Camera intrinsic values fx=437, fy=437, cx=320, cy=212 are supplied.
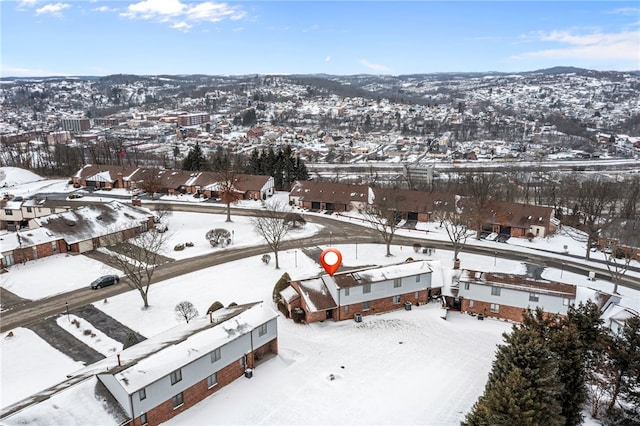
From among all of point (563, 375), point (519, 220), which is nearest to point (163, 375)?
point (563, 375)

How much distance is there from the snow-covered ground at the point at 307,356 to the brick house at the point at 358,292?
108 centimetres

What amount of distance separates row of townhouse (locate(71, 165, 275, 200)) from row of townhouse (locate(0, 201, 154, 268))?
674 inches

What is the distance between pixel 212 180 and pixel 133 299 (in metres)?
39.2

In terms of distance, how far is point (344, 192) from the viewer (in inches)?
2685

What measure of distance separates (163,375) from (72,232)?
112 ft

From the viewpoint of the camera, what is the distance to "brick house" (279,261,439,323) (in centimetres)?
3488

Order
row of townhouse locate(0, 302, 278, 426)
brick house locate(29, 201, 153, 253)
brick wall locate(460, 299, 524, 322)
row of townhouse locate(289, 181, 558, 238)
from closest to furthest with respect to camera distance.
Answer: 1. row of townhouse locate(0, 302, 278, 426)
2. brick wall locate(460, 299, 524, 322)
3. brick house locate(29, 201, 153, 253)
4. row of townhouse locate(289, 181, 558, 238)

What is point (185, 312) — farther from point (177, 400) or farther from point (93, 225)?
point (93, 225)

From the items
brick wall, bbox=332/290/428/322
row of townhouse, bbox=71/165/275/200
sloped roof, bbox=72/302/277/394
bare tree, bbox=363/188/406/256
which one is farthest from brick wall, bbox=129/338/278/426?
row of townhouse, bbox=71/165/275/200

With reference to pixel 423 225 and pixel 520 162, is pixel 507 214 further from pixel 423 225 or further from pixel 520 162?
pixel 520 162

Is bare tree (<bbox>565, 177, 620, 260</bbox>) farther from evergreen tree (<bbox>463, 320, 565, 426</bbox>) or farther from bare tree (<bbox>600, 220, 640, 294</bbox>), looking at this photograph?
evergreen tree (<bbox>463, 320, 565, 426</bbox>)

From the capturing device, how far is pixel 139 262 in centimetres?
3788

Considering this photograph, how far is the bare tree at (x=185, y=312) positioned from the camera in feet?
108

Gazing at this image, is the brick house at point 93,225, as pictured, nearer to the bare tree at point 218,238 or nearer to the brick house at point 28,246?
the brick house at point 28,246
